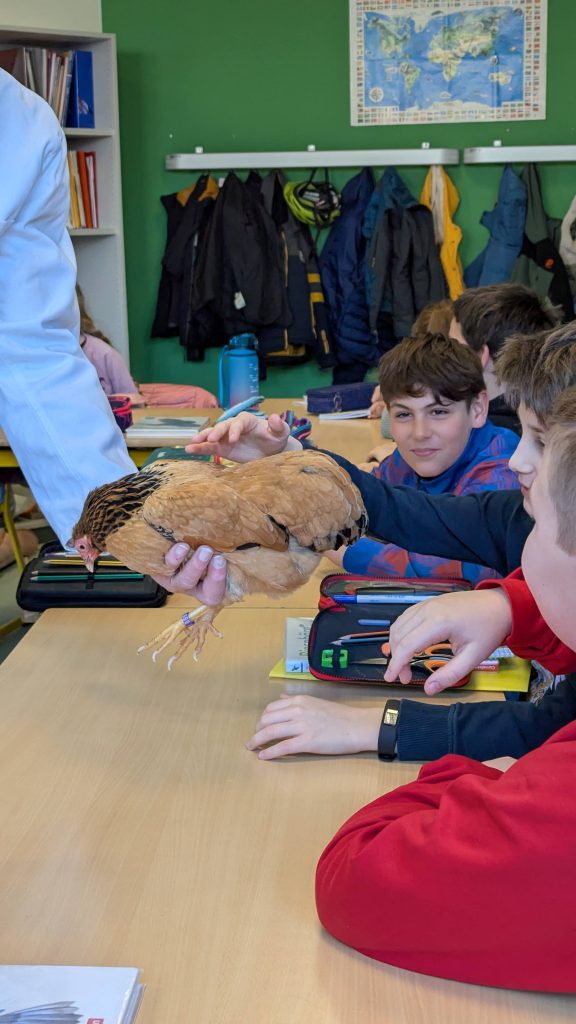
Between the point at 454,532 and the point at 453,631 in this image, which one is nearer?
the point at 453,631

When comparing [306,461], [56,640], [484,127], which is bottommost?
[56,640]

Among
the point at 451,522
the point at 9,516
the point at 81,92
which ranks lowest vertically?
the point at 9,516

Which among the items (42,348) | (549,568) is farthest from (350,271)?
(549,568)

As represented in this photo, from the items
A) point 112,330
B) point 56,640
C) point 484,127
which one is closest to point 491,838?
point 56,640

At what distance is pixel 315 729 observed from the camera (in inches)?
58.2

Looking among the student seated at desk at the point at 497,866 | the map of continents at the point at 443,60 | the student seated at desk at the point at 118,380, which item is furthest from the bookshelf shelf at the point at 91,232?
the student seated at desk at the point at 497,866

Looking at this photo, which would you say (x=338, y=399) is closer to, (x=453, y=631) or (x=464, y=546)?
(x=464, y=546)

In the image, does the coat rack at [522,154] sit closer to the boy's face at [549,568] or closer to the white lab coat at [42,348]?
the white lab coat at [42,348]

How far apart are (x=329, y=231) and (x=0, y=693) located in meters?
5.17

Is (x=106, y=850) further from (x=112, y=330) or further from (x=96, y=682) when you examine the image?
(x=112, y=330)

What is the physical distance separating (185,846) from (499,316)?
2.00 meters

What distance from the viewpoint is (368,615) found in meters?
1.83

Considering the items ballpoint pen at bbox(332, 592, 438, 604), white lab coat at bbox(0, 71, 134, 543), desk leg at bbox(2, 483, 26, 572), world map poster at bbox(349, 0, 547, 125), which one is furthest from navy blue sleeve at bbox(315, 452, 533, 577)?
world map poster at bbox(349, 0, 547, 125)

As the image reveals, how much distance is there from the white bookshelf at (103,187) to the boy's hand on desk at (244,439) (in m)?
4.45
